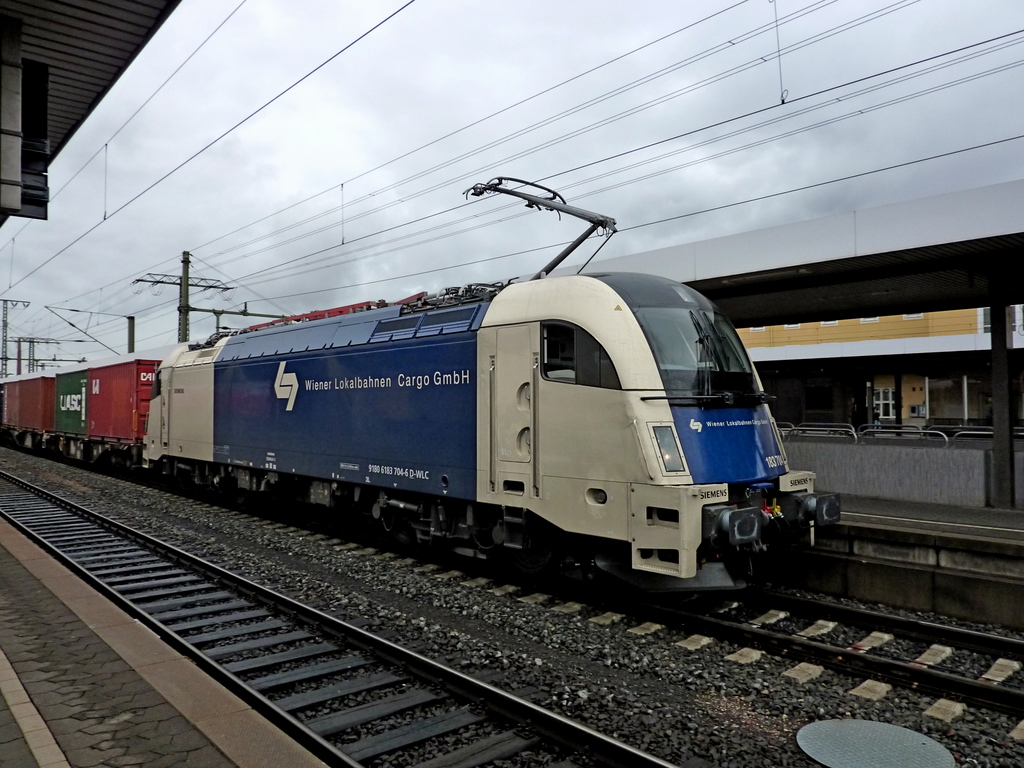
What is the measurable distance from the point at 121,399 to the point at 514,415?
16.7 m

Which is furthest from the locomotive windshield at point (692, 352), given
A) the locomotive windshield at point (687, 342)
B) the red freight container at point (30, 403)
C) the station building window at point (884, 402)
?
the red freight container at point (30, 403)

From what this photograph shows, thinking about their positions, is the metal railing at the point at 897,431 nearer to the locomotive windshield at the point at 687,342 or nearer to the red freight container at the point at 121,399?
the locomotive windshield at the point at 687,342

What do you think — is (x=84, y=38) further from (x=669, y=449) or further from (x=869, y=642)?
(x=869, y=642)

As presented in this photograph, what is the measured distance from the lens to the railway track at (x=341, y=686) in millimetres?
4281

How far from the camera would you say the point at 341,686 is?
5207mm

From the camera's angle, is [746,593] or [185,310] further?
[185,310]

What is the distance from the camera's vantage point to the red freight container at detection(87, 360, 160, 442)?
762 inches

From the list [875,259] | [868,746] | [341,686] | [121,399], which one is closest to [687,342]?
[868,746]

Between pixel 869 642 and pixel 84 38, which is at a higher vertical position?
pixel 84 38

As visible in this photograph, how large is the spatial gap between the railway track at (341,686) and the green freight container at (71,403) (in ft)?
57.4

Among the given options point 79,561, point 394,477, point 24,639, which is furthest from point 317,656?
point 79,561

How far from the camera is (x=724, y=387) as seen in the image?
23.7 feet

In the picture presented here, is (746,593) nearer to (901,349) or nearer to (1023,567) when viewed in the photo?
(1023,567)

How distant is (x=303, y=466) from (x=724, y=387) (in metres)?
7.01
